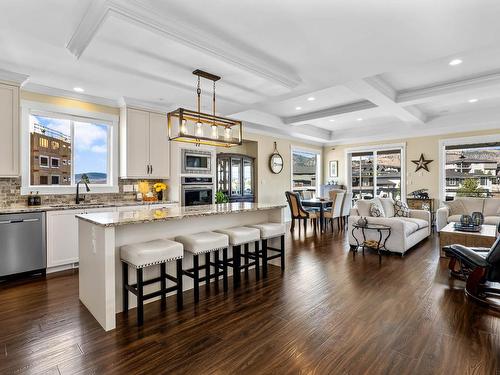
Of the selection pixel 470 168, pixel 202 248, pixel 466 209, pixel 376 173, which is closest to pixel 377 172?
pixel 376 173

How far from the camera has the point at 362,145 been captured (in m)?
9.20

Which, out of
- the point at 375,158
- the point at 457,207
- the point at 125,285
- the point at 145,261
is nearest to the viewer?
the point at 145,261

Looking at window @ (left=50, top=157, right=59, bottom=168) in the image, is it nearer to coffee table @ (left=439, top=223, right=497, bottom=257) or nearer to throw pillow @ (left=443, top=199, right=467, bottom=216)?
coffee table @ (left=439, top=223, right=497, bottom=257)

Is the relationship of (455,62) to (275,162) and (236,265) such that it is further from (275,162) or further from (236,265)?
(275,162)

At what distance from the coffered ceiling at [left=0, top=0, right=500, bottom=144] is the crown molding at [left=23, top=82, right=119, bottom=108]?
2 centimetres

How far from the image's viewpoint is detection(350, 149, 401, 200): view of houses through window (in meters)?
8.70

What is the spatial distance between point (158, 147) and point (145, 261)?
3183 mm

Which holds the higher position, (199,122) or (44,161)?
(199,122)

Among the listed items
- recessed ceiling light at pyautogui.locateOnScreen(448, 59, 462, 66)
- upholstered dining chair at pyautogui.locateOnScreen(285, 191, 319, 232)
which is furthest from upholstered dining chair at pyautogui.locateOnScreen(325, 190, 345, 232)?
recessed ceiling light at pyautogui.locateOnScreen(448, 59, 462, 66)

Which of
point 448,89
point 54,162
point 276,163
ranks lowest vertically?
point 54,162

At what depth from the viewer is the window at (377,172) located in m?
8.63

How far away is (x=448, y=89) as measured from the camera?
4.85 meters

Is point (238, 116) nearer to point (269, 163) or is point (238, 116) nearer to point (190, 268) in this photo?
Answer: point (269, 163)

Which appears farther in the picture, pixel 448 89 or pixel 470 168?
pixel 470 168
